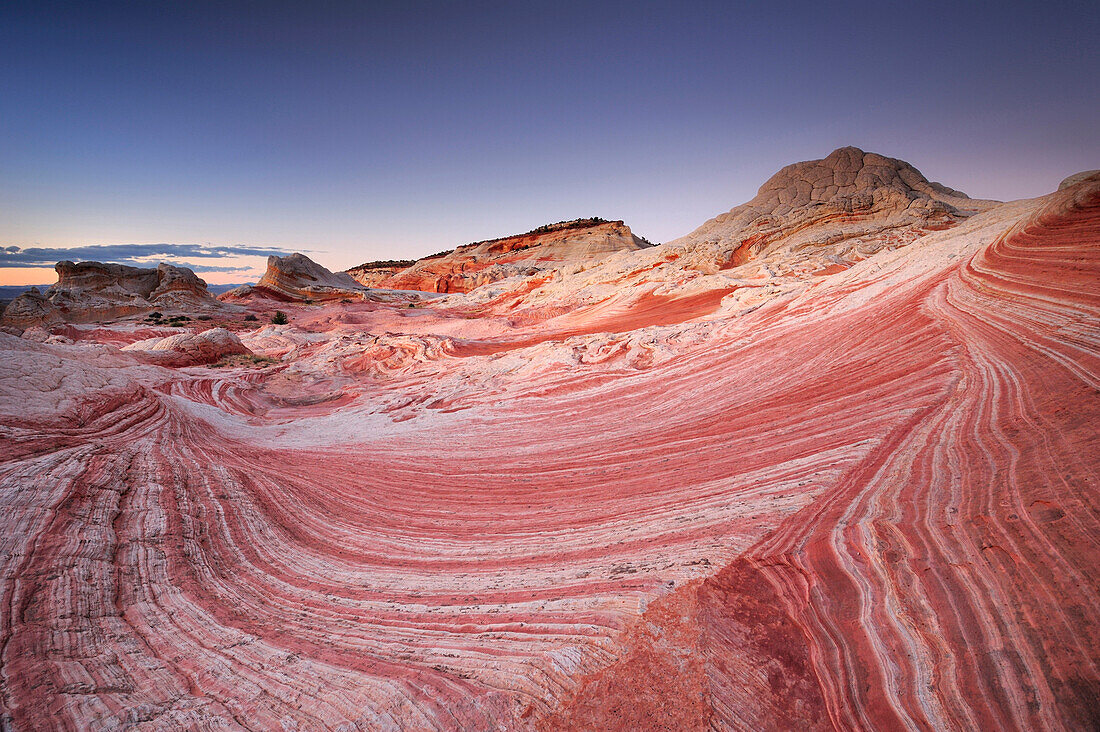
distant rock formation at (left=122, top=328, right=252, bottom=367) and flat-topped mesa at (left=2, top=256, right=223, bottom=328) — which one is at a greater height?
flat-topped mesa at (left=2, top=256, right=223, bottom=328)

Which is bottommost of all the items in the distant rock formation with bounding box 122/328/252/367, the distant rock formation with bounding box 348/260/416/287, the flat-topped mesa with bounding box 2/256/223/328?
the distant rock formation with bounding box 122/328/252/367

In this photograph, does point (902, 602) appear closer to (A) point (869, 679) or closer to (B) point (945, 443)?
(A) point (869, 679)

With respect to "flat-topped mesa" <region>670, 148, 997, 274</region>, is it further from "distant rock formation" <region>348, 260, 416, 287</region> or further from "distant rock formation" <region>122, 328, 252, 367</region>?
"distant rock formation" <region>348, 260, 416, 287</region>

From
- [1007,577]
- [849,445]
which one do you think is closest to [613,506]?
[849,445]

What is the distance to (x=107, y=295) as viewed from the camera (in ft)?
92.3

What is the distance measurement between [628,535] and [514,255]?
63668mm

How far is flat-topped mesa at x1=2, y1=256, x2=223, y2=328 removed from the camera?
23750 millimetres

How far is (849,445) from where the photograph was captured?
4.09 m

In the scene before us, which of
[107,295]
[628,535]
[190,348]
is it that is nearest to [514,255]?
[107,295]

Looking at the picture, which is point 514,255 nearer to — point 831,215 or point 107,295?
point 107,295

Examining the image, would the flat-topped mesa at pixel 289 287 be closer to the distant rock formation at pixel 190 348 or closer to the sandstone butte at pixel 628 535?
the distant rock formation at pixel 190 348

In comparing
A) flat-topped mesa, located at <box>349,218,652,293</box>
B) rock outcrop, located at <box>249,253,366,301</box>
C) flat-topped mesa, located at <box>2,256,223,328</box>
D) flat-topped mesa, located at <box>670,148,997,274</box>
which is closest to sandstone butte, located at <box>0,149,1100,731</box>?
flat-topped mesa, located at <box>670,148,997,274</box>

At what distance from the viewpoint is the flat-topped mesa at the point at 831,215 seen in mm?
20328

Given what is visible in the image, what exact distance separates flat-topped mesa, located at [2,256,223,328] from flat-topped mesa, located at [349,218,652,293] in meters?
24.2
